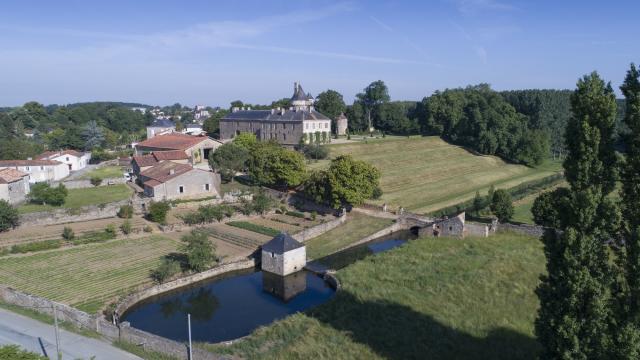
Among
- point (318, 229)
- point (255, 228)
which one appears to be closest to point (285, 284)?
point (318, 229)

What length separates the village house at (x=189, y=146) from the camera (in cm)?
6638

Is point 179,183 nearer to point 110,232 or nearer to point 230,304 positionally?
point 110,232

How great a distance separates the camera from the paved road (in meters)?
21.4

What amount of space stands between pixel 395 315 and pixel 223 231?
21.2 metres

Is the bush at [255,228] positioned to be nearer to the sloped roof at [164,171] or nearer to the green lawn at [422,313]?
the sloped roof at [164,171]

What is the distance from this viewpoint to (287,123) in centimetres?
7656

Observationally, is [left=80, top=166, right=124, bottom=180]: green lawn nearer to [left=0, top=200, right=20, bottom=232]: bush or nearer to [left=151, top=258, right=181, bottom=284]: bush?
[left=0, top=200, right=20, bottom=232]: bush

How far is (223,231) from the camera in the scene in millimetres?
42500

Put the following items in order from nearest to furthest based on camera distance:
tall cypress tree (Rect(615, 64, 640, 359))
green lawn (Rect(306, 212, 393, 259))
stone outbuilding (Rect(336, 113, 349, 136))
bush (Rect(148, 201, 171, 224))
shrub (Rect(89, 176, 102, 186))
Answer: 1. tall cypress tree (Rect(615, 64, 640, 359))
2. green lawn (Rect(306, 212, 393, 259))
3. bush (Rect(148, 201, 171, 224))
4. shrub (Rect(89, 176, 102, 186))
5. stone outbuilding (Rect(336, 113, 349, 136))

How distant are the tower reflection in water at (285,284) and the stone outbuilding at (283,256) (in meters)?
0.36

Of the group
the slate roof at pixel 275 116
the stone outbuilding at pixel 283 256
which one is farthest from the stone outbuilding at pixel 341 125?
the stone outbuilding at pixel 283 256

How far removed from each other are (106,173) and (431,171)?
4531 cm

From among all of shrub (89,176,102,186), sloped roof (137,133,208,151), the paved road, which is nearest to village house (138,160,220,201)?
shrub (89,176,102,186)

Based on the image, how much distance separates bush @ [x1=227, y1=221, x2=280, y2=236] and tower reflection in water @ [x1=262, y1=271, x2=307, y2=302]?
23.6 ft
